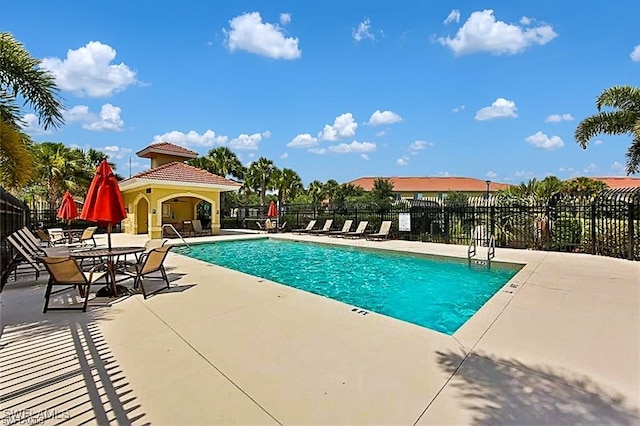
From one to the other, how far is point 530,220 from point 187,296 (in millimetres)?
12956

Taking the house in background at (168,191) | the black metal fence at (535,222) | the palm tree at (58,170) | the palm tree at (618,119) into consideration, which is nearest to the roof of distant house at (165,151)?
the house in background at (168,191)

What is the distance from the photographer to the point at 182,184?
19.4 m

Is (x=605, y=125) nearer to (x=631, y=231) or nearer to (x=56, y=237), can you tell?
(x=631, y=231)

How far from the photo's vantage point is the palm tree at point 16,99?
24.0 feet

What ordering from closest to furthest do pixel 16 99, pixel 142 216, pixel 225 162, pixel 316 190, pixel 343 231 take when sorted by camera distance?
pixel 16 99, pixel 343 231, pixel 142 216, pixel 225 162, pixel 316 190

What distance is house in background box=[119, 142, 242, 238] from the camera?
1891cm

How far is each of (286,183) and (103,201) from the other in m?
28.0

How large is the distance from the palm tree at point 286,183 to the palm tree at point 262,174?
2.08ft

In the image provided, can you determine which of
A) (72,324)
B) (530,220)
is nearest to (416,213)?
(530,220)

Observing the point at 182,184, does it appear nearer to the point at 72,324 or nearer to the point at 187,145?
the point at 187,145

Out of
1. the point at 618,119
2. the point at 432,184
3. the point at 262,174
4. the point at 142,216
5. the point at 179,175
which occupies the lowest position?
the point at 142,216

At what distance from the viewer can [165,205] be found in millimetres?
22609

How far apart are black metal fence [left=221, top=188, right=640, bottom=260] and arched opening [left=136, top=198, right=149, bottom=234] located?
12875 millimetres

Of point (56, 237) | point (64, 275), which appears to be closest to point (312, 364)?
point (64, 275)
